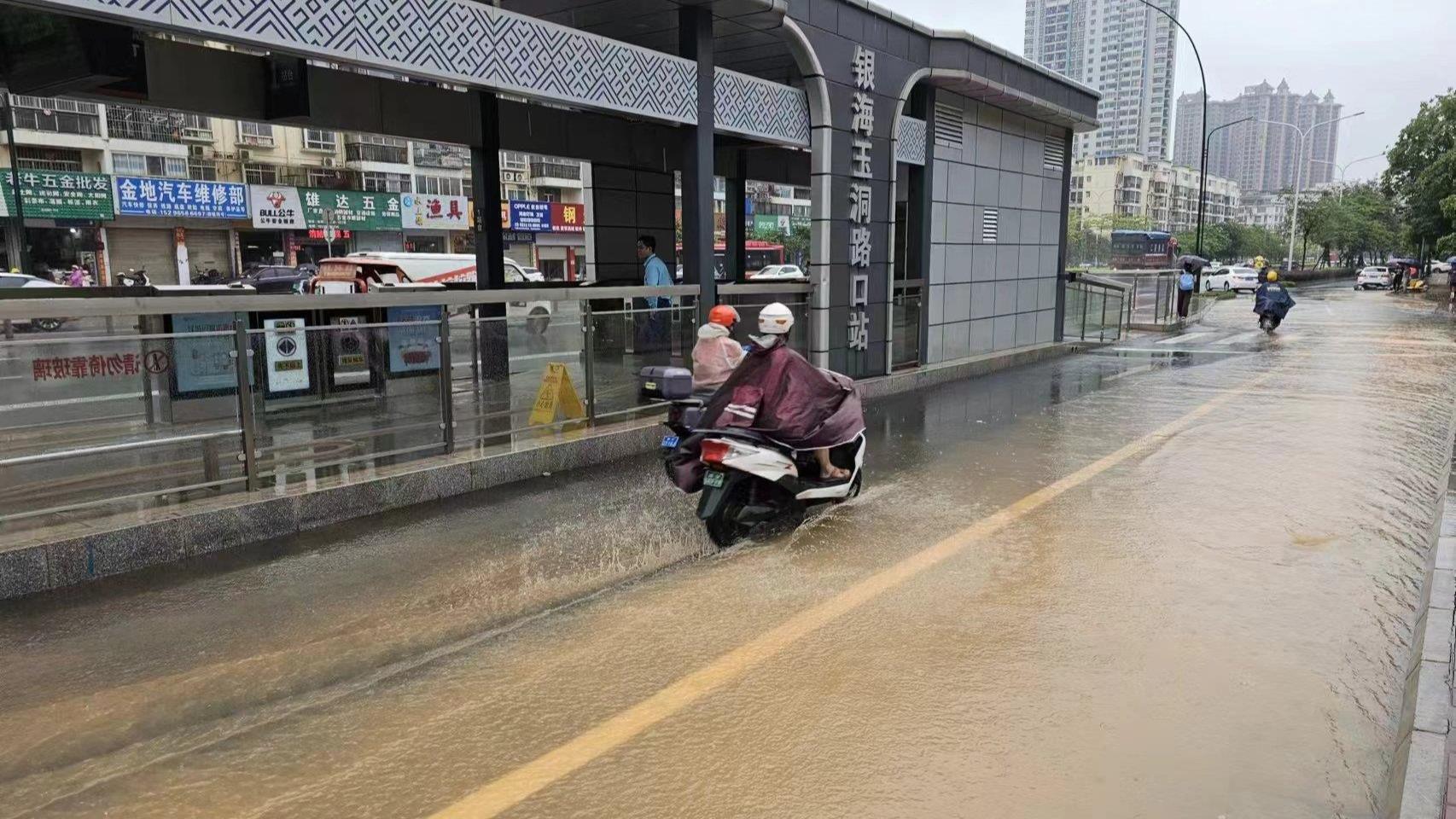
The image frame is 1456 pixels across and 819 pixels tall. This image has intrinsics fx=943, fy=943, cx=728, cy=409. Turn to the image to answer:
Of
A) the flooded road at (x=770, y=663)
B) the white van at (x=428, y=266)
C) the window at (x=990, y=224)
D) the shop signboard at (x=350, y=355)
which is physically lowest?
the flooded road at (x=770, y=663)

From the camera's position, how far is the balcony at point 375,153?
46031mm

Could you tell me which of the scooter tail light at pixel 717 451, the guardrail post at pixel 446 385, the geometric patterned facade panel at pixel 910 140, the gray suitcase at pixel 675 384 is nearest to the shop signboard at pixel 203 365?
the guardrail post at pixel 446 385

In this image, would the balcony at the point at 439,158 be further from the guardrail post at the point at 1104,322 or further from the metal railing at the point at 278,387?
the metal railing at the point at 278,387

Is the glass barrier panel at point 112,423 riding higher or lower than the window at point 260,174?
lower

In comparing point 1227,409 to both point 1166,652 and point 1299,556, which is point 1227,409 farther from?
point 1166,652

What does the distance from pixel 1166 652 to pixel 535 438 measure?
564 centimetres

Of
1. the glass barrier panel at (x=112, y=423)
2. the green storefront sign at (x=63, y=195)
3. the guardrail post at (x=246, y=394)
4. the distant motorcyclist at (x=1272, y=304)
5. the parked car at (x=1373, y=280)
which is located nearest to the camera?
the glass barrier panel at (x=112, y=423)

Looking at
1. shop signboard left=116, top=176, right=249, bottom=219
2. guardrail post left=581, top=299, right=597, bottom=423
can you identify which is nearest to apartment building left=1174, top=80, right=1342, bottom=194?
shop signboard left=116, top=176, right=249, bottom=219

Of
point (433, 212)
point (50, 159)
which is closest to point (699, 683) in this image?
point (50, 159)

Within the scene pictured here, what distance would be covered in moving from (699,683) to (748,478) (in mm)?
2179

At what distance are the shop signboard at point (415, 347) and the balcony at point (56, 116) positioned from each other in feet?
117

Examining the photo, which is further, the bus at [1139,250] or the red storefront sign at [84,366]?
the bus at [1139,250]

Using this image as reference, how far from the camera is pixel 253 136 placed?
42906 millimetres

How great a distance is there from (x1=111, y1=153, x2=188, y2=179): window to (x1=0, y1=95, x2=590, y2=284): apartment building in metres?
0.05
